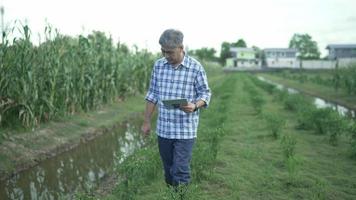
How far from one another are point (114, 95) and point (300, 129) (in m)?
8.43

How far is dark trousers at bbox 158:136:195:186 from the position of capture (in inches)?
205

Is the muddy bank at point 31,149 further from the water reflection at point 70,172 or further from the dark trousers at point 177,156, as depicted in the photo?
the dark trousers at point 177,156

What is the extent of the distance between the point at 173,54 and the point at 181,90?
445 millimetres

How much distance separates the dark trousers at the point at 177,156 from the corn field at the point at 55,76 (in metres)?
6.24

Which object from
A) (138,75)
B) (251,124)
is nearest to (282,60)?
(138,75)

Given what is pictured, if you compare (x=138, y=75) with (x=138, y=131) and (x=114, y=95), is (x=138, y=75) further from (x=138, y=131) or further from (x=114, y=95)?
(x=138, y=131)

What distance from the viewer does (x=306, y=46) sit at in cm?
10919

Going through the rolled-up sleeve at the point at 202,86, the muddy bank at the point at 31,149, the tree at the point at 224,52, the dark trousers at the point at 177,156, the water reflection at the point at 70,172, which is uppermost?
the tree at the point at 224,52

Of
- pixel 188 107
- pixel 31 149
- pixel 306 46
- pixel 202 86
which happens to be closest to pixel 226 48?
pixel 306 46

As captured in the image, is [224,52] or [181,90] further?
[224,52]

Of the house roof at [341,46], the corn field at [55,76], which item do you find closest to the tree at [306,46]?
the house roof at [341,46]

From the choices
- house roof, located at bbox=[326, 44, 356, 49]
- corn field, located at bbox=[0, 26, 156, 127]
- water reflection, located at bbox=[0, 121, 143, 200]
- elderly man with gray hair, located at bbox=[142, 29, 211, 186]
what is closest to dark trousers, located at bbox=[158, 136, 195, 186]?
elderly man with gray hair, located at bbox=[142, 29, 211, 186]

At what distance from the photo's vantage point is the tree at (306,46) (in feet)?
354

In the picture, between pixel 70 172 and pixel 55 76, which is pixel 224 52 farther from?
pixel 70 172
